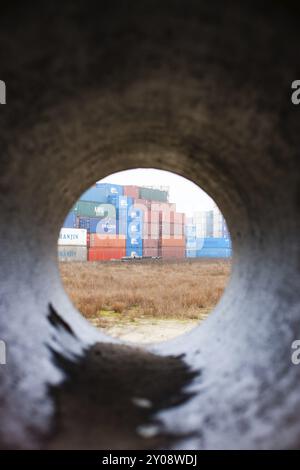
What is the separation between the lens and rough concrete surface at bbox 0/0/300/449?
209cm

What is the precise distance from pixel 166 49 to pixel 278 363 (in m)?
1.96

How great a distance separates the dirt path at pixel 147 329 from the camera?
24.7 feet

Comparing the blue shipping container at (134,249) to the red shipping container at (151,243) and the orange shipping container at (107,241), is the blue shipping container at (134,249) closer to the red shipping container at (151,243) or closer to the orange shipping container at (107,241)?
the red shipping container at (151,243)

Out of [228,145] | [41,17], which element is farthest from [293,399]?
[41,17]

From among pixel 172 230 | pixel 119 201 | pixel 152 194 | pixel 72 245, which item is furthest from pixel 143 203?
pixel 72 245

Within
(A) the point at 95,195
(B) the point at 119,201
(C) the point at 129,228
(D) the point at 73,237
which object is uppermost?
(A) the point at 95,195

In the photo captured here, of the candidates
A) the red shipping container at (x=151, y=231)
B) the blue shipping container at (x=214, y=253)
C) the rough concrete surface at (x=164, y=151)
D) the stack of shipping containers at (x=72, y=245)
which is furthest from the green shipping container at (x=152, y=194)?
the rough concrete surface at (x=164, y=151)

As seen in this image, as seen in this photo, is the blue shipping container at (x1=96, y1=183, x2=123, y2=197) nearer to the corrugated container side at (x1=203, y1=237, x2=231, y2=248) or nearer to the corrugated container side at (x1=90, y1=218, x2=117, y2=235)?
the corrugated container side at (x1=90, y1=218, x2=117, y2=235)

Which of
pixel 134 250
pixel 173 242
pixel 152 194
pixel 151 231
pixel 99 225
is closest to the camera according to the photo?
pixel 99 225

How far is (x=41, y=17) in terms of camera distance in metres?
2.01

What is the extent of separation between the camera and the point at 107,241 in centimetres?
3544

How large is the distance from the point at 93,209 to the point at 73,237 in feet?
18.7

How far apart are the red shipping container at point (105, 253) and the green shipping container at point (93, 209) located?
343 centimetres

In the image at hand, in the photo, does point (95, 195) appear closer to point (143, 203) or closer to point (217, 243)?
point (143, 203)
